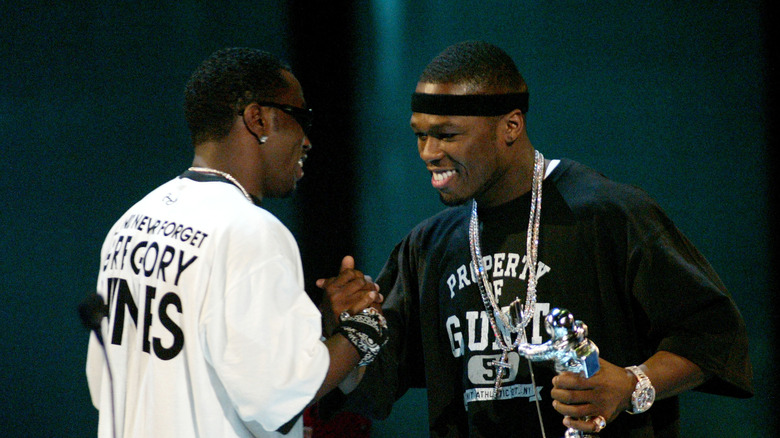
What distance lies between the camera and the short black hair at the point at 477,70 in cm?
253

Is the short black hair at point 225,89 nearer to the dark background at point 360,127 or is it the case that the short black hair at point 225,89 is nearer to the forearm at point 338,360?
the forearm at point 338,360

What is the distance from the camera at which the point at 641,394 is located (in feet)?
6.82

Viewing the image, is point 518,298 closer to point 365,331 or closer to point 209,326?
point 365,331

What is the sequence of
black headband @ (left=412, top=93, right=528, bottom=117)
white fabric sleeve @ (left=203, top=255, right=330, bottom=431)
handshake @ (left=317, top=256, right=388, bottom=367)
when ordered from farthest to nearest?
black headband @ (left=412, top=93, right=528, bottom=117), handshake @ (left=317, top=256, right=388, bottom=367), white fabric sleeve @ (left=203, top=255, right=330, bottom=431)

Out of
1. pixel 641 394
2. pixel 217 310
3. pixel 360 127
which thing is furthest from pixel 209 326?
pixel 360 127

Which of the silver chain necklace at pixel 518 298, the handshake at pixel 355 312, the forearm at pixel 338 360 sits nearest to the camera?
the forearm at pixel 338 360

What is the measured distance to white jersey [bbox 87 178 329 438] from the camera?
73.5 inches

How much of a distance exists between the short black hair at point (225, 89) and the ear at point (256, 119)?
0.7 inches

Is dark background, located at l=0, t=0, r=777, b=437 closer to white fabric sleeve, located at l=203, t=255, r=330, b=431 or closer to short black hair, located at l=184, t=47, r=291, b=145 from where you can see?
short black hair, located at l=184, t=47, r=291, b=145

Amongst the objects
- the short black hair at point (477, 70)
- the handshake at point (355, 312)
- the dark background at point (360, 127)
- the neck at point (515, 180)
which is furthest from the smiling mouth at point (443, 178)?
the dark background at point (360, 127)

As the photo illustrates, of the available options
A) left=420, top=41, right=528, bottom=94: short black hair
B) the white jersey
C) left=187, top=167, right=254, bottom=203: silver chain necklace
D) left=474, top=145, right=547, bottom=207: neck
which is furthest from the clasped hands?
left=420, top=41, right=528, bottom=94: short black hair

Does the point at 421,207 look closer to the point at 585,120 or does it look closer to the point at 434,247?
the point at 585,120

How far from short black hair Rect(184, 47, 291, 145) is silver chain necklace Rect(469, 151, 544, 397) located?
0.81 m

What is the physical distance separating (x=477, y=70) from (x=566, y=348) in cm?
100
